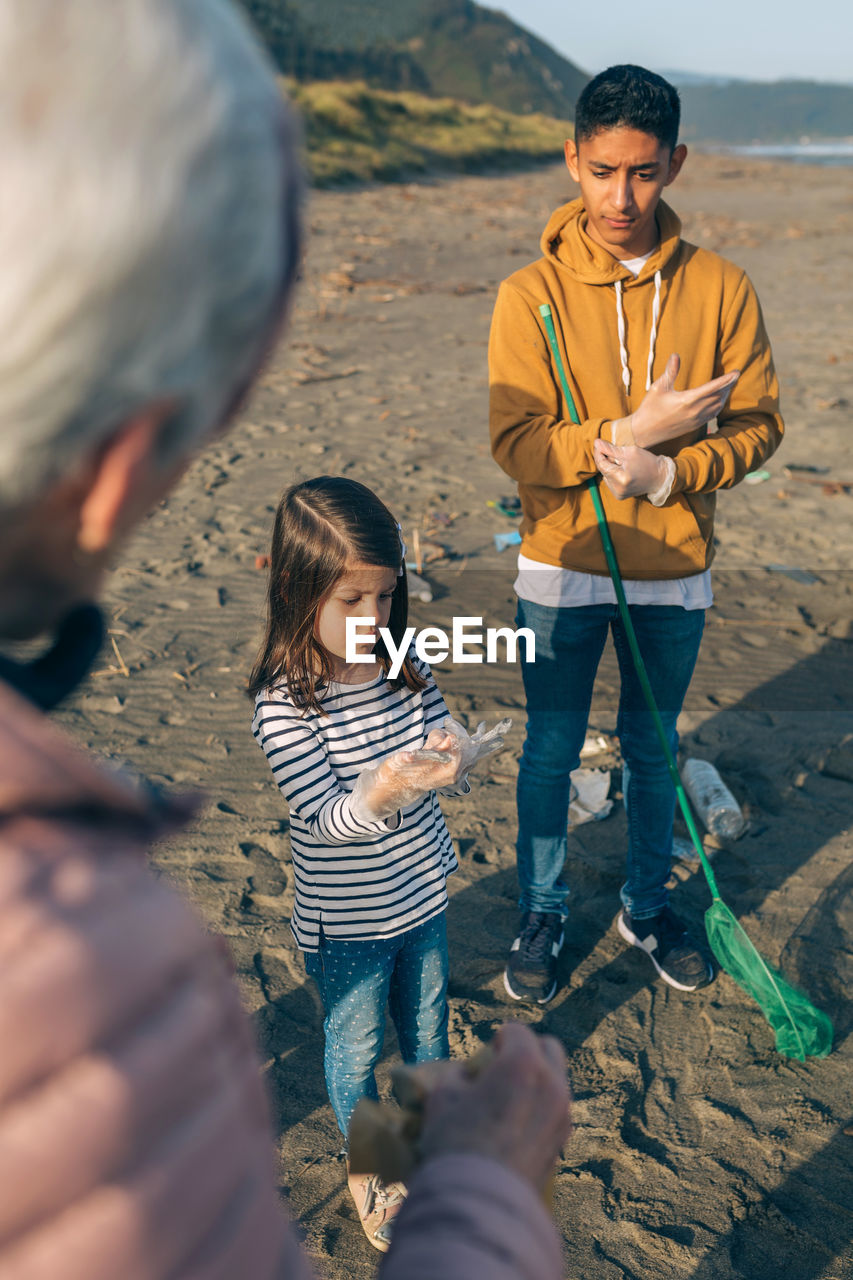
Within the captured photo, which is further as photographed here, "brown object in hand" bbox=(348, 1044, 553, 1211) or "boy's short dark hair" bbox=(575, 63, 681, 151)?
"boy's short dark hair" bbox=(575, 63, 681, 151)

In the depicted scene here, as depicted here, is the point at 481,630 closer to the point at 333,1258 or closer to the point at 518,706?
the point at 518,706

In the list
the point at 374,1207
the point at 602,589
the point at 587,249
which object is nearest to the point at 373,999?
the point at 374,1207

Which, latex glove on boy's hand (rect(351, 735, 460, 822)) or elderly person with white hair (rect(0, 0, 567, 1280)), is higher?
elderly person with white hair (rect(0, 0, 567, 1280))

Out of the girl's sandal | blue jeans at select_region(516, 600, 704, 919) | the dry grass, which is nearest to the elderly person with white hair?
the girl's sandal

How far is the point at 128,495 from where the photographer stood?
0.66 metres

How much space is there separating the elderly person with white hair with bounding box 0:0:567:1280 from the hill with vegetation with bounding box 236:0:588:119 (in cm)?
4497

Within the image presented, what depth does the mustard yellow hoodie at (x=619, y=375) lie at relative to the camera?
2.60m

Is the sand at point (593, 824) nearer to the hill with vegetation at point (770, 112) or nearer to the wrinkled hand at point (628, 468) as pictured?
the wrinkled hand at point (628, 468)

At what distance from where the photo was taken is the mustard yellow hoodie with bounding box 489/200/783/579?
8.53 feet

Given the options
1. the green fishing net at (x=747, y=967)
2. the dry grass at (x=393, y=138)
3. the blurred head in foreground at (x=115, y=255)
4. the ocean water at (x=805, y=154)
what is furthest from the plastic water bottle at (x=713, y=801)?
the ocean water at (x=805, y=154)

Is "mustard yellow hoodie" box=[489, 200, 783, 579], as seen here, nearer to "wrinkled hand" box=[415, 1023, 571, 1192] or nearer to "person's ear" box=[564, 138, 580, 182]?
"person's ear" box=[564, 138, 580, 182]

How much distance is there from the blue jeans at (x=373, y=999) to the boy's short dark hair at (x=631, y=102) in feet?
6.59

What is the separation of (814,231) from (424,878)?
1985 cm

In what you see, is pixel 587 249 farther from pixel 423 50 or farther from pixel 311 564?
pixel 423 50
